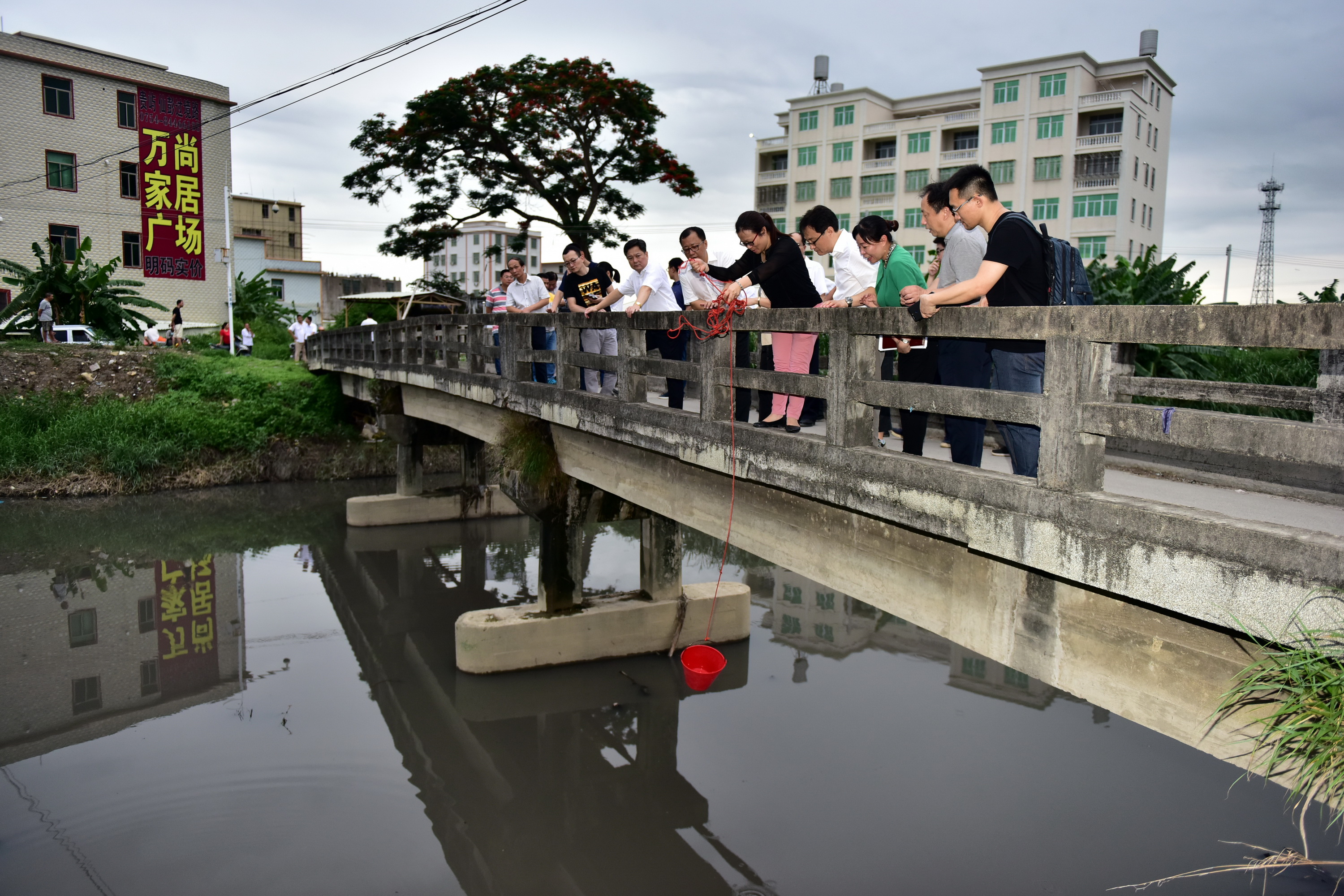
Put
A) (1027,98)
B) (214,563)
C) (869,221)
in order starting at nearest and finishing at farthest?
(869,221), (214,563), (1027,98)

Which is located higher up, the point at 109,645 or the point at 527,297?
the point at 527,297

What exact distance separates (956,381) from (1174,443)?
1.81 meters

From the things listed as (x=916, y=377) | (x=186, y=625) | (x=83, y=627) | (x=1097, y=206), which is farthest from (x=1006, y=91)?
(x=83, y=627)

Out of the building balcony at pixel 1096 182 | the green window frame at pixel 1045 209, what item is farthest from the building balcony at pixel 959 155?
the building balcony at pixel 1096 182

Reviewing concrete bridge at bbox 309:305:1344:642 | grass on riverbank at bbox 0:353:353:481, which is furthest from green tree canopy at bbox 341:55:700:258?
concrete bridge at bbox 309:305:1344:642

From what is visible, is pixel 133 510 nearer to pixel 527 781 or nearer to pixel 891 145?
pixel 527 781

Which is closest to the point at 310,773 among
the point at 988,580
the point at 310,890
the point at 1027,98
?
the point at 310,890

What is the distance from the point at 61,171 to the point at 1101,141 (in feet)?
127

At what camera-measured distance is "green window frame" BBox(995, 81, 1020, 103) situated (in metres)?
39.6

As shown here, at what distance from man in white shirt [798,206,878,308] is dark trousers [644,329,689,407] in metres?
1.25

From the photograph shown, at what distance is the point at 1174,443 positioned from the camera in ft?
10.5

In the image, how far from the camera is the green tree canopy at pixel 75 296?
23516 mm

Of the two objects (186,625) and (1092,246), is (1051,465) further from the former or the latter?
(1092,246)

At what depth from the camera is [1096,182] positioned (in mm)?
37969
